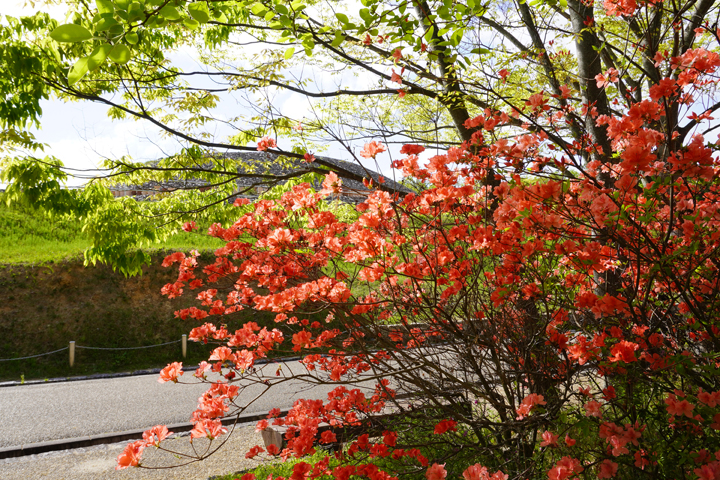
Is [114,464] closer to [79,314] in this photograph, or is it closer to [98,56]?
[98,56]

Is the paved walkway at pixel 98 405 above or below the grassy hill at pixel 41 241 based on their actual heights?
below

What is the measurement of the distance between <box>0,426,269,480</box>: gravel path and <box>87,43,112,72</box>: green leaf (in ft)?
15.2

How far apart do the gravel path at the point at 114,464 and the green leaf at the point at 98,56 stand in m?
4.63

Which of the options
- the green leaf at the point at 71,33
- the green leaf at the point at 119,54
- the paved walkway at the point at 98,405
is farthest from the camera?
the paved walkway at the point at 98,405

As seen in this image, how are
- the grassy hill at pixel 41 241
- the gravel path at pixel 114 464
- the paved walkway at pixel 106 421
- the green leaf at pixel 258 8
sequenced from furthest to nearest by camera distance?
the grassy hill at pixel 41 241 < the paved walkway at pixel 106 421 < the gravel path at pixel 114 464 < the green leaf at pixel 258 8

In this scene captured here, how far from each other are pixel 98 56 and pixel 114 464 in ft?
19.3

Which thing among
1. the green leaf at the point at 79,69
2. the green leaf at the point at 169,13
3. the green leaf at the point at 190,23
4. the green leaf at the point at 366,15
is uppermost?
the green leaf at the point at 366,15

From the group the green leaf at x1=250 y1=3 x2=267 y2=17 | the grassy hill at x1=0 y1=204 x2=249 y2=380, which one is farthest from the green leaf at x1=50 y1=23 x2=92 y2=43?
the grassy hill at x1=0 y1=204 x2=249 y2=380

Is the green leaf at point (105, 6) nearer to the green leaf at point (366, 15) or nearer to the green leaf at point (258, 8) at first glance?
the green leaf at point (258, 8)

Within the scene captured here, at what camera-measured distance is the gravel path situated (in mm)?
5211

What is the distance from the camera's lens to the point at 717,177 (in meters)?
2.39

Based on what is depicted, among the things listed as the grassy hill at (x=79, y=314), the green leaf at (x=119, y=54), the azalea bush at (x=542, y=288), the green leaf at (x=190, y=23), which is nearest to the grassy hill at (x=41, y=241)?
the grassy hill at (x=79, y=314)

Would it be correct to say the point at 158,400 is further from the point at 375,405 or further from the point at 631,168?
the point at 631,168

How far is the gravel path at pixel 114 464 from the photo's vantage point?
5.21 meters
